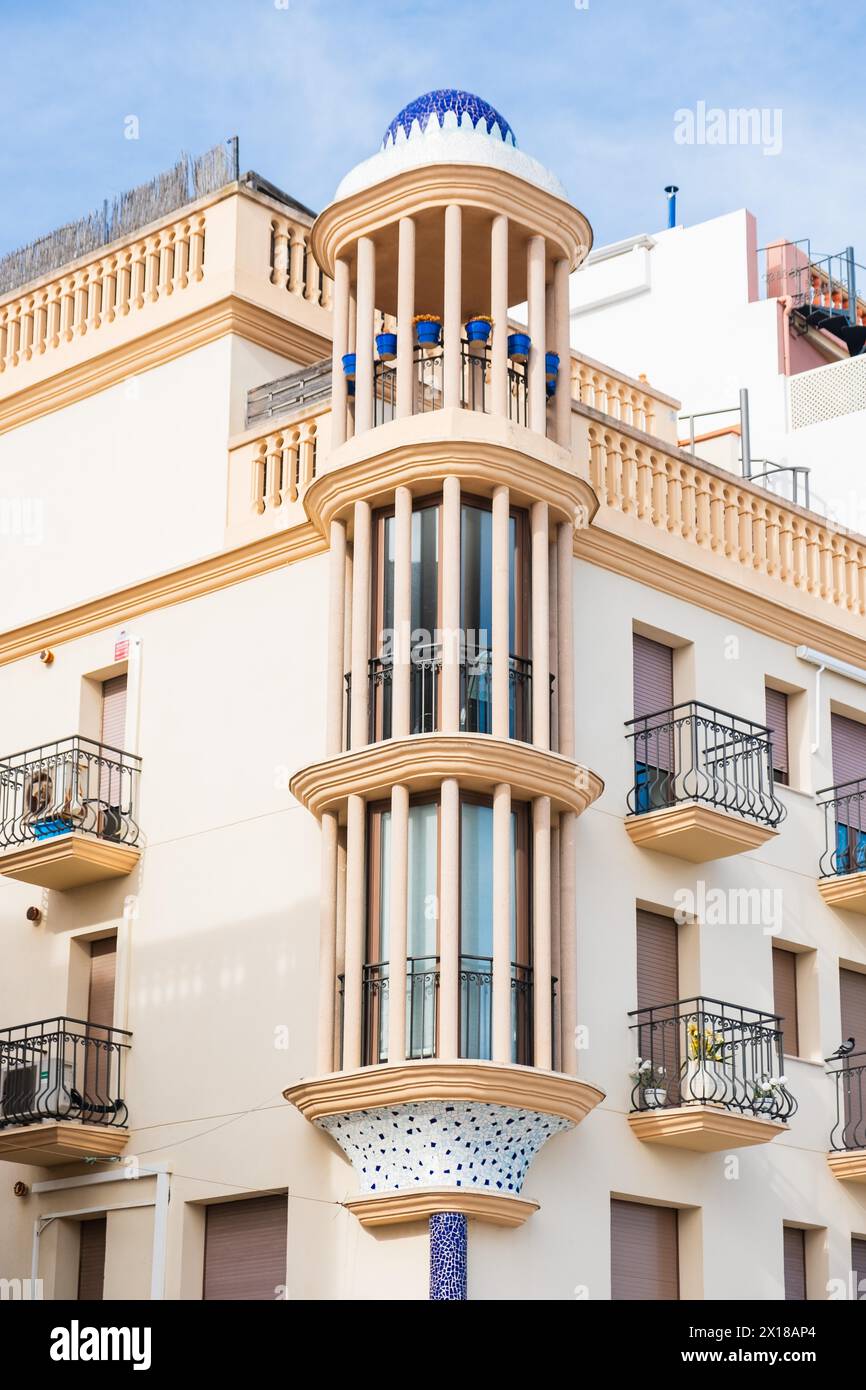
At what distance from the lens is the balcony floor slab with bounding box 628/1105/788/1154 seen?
2547 cm

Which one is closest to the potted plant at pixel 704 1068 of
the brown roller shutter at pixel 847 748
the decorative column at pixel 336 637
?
the decorative column at pixel 336 637

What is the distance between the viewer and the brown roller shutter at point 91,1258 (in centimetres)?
2670

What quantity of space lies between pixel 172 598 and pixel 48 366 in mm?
4417

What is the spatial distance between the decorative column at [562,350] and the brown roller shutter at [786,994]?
6716mm

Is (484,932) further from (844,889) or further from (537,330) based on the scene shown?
(537,330)

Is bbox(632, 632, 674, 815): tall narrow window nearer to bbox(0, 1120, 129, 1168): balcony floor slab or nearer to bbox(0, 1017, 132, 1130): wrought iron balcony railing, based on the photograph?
bbox(0, 1017, 132, 1130): wrought iron balcony railing

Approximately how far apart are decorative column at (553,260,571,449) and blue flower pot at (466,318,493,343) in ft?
2.62

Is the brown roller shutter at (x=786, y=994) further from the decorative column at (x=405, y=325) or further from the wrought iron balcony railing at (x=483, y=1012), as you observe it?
the decorative column at (x=405, y=325)

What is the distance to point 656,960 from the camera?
27297mm

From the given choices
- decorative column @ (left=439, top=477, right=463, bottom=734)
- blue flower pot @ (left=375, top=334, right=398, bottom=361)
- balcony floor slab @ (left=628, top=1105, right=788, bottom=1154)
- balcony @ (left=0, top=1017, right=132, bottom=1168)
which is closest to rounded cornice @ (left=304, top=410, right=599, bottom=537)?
decorative column @ (left=439, top=477, right=463, bottom=734)

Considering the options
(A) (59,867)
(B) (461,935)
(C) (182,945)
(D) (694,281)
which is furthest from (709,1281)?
(D) (694,281)

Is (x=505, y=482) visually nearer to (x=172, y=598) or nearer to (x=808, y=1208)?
(x=172, y=598)

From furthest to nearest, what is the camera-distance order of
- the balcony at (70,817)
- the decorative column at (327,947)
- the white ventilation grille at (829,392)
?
1. the white ventilation grille at (829,392)
2. the balcony at (70,817)
3. the decorative column at (327,947)

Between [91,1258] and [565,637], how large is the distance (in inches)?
339
